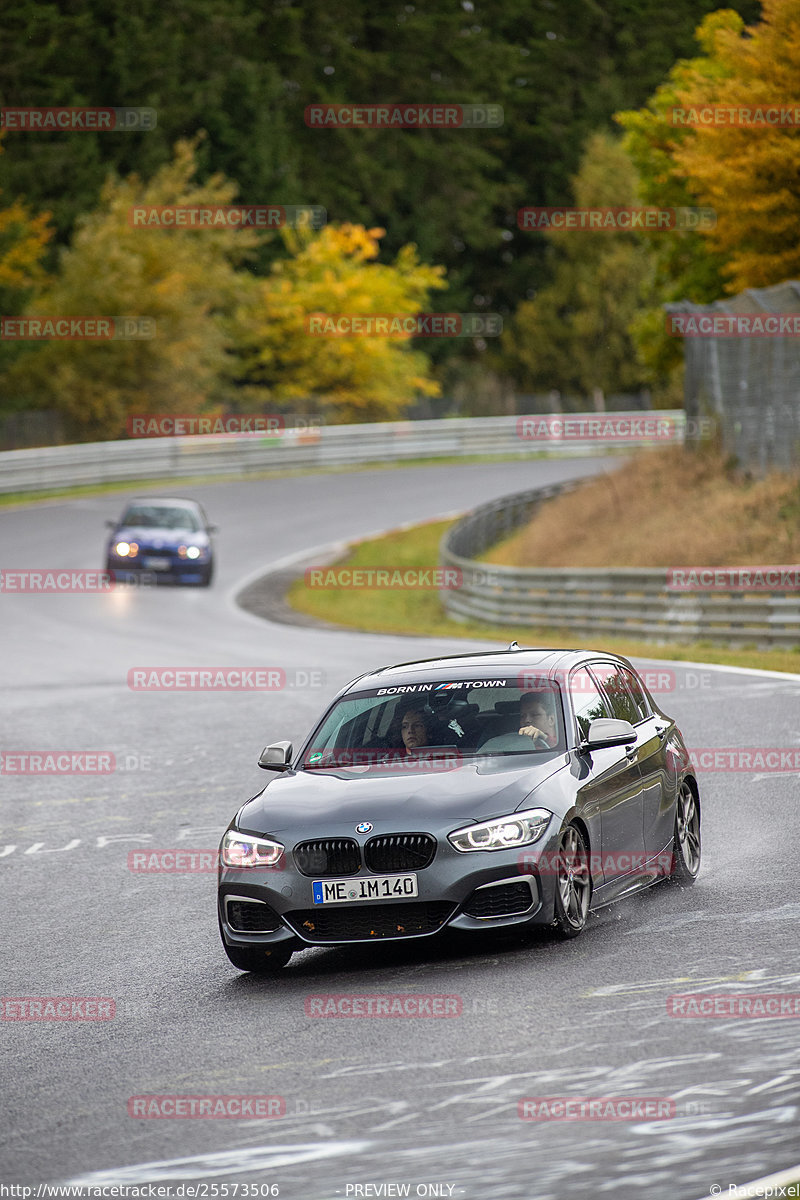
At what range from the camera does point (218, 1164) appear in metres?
5.73

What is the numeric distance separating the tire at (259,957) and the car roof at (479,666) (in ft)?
5.73

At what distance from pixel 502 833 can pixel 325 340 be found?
58815 millimetres

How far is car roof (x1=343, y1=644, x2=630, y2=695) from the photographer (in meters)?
9.69

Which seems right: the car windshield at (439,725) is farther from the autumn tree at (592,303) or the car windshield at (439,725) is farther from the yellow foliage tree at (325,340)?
the autumn tree at (592,303)

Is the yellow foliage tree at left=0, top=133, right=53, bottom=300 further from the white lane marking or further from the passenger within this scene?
the white lane marking

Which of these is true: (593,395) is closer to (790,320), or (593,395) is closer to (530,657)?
(790,320)

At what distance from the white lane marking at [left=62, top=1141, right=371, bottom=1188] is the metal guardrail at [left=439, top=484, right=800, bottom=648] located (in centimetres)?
1700

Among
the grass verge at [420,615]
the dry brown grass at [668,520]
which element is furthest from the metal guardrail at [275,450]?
the dry brown grass at [668,520]

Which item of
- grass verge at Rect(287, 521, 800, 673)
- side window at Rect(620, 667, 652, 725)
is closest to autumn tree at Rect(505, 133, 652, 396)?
grass verge at Rect(287, 521, 800, 673)

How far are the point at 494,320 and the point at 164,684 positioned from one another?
65693 millimetres

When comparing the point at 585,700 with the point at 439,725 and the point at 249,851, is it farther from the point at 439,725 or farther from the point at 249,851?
the point at 249,851

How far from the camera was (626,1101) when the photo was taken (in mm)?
6020

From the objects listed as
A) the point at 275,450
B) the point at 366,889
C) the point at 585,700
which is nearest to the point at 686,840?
the point at 585,700

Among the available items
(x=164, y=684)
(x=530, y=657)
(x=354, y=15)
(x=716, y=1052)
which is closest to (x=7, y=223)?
(x=354, y=15)
